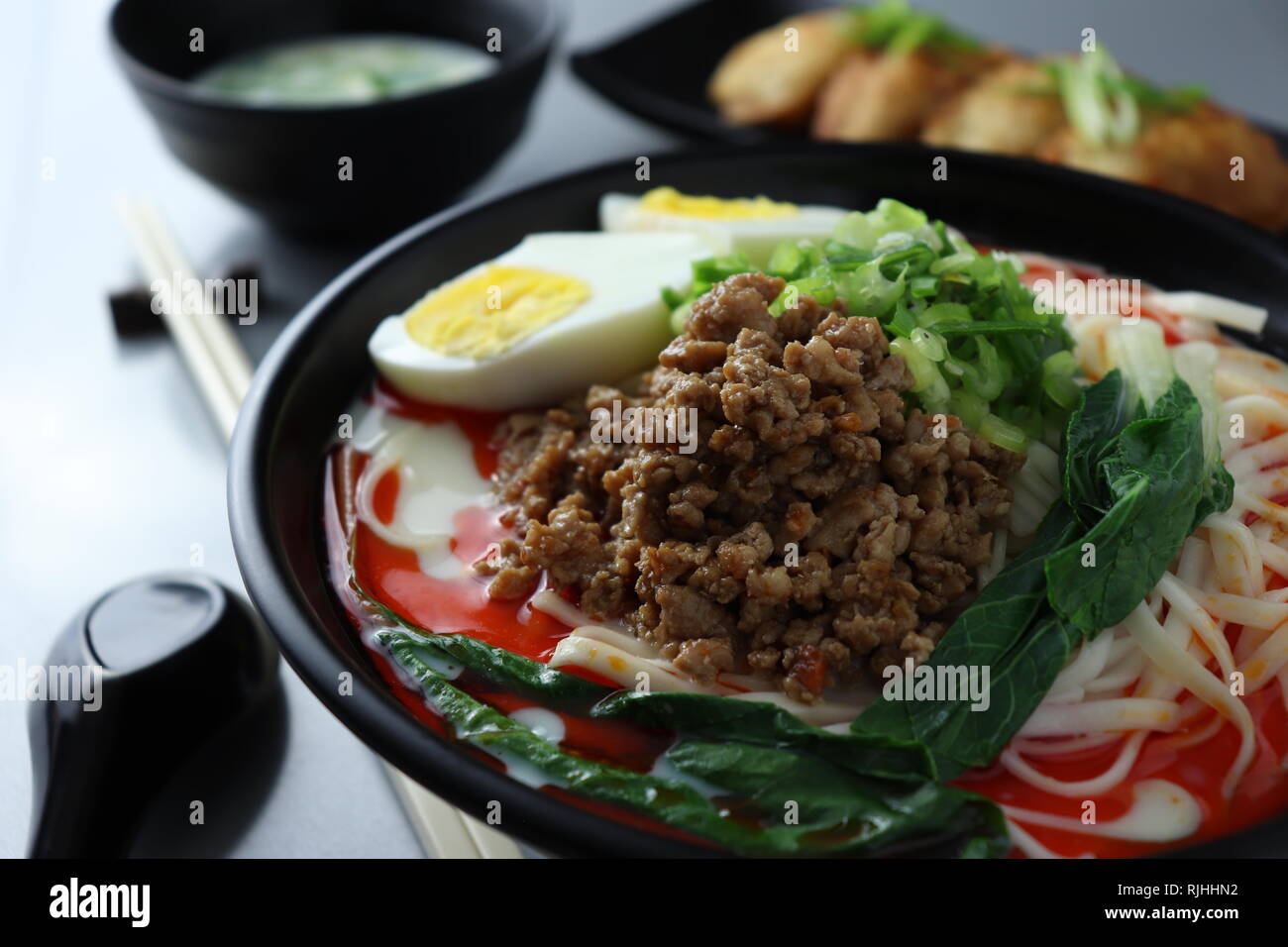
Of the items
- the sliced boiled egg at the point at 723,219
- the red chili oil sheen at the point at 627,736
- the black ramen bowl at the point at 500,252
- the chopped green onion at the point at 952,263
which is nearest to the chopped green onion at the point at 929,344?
the chopped green onion at the point at 952,263

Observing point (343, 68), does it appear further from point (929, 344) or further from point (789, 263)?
point (929, 344)

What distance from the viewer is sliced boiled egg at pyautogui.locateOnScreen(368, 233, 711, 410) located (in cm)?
294

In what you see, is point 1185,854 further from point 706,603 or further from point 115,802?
point 115,802

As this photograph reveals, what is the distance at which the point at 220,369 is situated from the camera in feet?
11.9

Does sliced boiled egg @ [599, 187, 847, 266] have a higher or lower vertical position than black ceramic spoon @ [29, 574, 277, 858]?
higher

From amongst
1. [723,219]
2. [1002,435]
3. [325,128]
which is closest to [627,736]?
[1002,435]

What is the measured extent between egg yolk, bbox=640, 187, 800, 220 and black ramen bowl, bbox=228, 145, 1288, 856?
0.64ft

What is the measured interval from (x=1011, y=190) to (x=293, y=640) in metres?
2.32

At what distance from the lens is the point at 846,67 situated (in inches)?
193

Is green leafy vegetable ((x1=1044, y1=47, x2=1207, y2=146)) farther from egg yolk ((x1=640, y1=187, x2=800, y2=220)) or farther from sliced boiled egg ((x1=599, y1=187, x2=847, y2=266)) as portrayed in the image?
egg yolk ((x1=640, y1=187, x2=800, y2=220))

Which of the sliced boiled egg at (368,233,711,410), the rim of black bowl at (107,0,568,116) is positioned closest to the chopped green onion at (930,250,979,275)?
the sliced boiled egg at (368,233,711,410)

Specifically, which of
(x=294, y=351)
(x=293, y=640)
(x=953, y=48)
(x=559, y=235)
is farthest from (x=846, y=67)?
(x=293, y=640)

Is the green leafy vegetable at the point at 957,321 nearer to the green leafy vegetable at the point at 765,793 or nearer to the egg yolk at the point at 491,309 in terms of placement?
the egg yolk at the point at 491,309

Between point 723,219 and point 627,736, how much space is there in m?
1.58
